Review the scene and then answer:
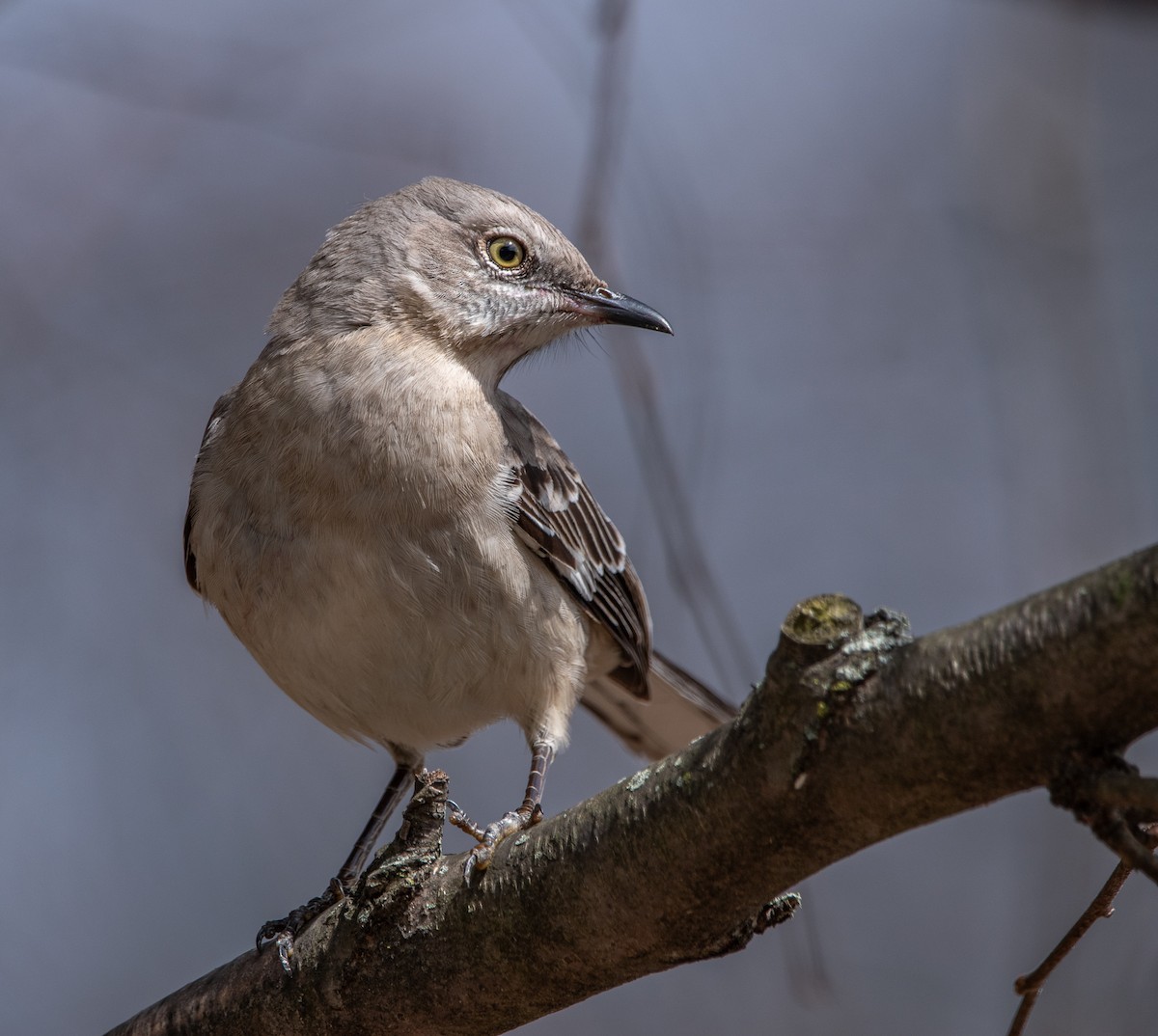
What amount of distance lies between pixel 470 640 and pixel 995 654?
2.43m

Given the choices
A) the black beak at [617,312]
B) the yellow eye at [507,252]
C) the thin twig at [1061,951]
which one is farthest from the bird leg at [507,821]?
the yellow eye at [507,252]

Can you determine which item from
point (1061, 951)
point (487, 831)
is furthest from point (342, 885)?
point (1061, 951)

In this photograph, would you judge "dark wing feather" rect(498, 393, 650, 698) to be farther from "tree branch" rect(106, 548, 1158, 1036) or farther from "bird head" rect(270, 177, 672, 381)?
"tree branch" rect(106, 548, 1158, 1036)

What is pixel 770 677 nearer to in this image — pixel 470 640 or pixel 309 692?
pixel 470 640

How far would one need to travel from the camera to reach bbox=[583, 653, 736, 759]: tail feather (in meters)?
5.43

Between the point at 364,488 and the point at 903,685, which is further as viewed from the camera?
the point at 364,488

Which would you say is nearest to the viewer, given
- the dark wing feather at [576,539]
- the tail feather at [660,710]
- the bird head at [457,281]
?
the dark wing feather at [576,539]

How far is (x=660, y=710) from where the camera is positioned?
5.55 meters

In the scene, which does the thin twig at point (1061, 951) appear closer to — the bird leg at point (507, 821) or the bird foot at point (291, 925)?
the bird leg at point (507, 821)

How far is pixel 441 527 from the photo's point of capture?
415 cm

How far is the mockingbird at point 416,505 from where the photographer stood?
4121mm

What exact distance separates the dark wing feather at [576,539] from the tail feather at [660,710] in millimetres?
113

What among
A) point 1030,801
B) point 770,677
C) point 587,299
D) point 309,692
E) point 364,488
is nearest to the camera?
point 770,677

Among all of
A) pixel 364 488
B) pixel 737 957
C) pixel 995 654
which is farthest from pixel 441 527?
pixel 737 957
